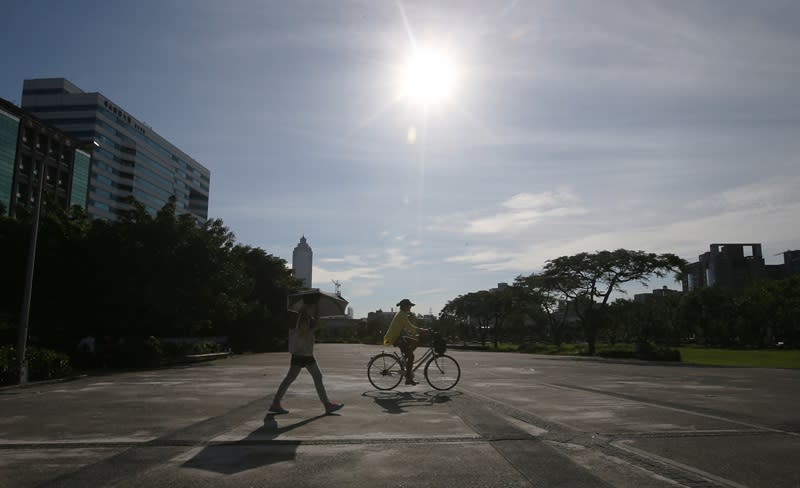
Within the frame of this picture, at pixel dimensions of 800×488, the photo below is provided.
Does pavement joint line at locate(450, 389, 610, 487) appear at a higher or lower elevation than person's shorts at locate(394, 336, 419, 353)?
lower

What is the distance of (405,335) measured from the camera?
12.7m

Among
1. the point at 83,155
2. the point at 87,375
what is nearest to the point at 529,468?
the point at 87,375

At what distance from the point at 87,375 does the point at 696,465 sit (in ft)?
59.5

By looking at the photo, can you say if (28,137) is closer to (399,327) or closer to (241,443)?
(399,327)

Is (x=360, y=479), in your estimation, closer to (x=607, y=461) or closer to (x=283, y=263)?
(x=607, y=461)

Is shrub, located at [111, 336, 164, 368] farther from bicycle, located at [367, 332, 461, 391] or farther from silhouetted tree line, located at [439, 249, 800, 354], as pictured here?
silhouetted tree line, located at [439, 249, 800, 354]

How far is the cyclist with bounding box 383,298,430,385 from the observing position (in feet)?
40.8

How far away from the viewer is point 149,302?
24.3 meters

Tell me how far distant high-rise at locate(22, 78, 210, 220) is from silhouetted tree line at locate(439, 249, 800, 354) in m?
52.2

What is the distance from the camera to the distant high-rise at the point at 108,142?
99.8m

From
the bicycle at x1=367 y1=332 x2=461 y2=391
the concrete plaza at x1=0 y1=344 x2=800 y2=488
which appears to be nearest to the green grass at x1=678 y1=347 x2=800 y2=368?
the concrete plaza at x1=0 y1=344 x2=800 y2=488

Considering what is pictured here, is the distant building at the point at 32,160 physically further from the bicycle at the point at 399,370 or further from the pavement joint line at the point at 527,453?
the pavement joint line at the point at 527,453

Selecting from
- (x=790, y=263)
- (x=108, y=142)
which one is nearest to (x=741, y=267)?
(x=790, y=263)

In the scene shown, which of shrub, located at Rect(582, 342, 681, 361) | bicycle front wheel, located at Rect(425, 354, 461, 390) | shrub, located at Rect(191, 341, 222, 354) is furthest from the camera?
shrub, located at Rect(582, 342, 681, 361)
